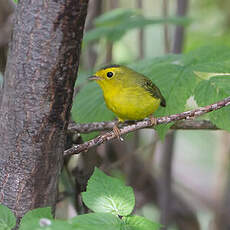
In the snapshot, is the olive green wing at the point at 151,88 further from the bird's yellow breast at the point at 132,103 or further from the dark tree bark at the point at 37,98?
the dark tree bark at the point at 37,98

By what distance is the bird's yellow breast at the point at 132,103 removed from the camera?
2.62 metres

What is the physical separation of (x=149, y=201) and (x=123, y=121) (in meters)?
1.79

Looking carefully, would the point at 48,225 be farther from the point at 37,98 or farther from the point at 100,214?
the point at 37,98

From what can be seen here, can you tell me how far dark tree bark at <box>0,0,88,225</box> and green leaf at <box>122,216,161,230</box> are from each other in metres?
0.39

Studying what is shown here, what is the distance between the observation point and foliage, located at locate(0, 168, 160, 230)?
3.71 ft

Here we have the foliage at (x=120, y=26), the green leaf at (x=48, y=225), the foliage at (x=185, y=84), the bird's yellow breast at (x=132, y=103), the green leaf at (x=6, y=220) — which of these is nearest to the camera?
the green leaf at (x=48, y=225)

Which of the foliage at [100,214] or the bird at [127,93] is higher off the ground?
the bird at [127,93]

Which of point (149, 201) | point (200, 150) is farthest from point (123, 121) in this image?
point (200, 150)

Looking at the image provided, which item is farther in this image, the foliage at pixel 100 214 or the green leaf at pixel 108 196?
the green leaf at pixel 108 196

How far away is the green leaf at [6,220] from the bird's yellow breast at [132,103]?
4.31ft

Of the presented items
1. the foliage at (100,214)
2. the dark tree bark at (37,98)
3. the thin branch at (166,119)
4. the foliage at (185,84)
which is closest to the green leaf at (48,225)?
the foliage at (100,214)

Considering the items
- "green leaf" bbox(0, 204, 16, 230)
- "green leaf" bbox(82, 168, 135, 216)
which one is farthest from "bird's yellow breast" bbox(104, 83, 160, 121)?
"green leaf" bbox(0, 204, 16, 230)

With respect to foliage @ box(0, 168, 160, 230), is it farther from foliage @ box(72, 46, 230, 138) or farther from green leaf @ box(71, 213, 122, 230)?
foliage @ box(72, 46, 230, 138)

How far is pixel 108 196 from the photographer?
4.91 ft
